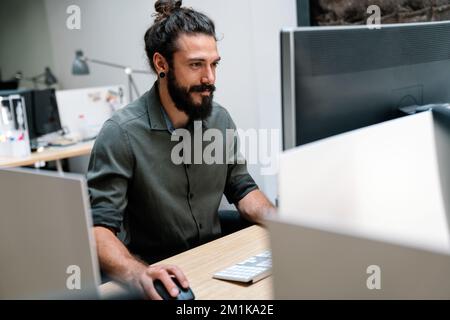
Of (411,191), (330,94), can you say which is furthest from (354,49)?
(411,191)

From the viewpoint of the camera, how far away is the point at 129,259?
1.27 meters

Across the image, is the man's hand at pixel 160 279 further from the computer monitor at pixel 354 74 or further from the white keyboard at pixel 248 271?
the computer monitor at pixel 354 74

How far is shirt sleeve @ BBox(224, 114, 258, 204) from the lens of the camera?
1.77 meters

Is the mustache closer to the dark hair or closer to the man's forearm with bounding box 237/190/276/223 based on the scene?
the dark hair

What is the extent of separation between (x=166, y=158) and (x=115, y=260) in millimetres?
420

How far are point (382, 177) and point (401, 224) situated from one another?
9 cm

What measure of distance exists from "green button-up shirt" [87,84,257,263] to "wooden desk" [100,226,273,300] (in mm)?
264

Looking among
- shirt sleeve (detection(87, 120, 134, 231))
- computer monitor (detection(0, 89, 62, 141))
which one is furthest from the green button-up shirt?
computer monitor (detection(0, 89, 62, 141))

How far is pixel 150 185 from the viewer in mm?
1551

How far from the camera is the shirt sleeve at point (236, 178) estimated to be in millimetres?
1767

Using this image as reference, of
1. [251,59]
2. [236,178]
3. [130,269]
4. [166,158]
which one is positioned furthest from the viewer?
[251,59]

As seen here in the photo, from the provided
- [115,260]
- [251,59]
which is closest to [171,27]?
[115,260]

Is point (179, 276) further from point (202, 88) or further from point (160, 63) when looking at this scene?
point (160, 63)

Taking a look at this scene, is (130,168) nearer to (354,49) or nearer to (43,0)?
(354,49)
